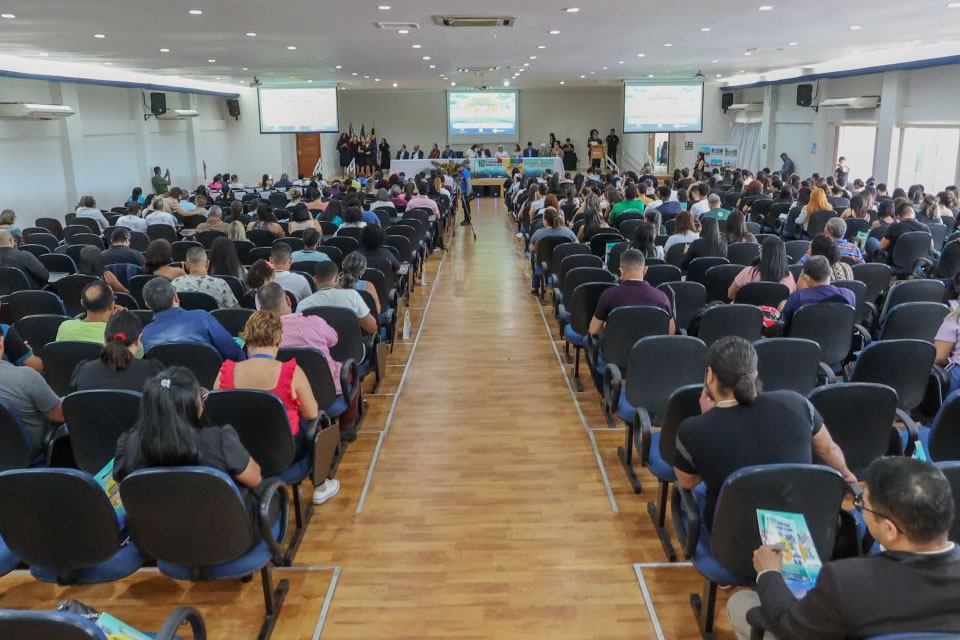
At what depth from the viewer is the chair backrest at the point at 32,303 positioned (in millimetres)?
5977

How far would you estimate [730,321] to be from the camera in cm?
505

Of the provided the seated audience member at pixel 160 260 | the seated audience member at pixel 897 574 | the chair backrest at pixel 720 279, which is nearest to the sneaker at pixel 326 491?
the seated audience member at pixel 160 260

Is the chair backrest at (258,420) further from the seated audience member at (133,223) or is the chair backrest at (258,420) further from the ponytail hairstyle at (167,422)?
the seated audience member at (133,223)

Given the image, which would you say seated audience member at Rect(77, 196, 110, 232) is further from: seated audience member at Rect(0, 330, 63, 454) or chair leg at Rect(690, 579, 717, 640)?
chair leg at Rect(690, 579, 717, 640)

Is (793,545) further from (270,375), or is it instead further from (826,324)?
(826,324)

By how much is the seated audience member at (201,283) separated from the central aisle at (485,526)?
1620 mm

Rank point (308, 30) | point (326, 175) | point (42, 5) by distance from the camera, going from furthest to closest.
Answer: point (326, 175), point (308, 30), point (42, 5)

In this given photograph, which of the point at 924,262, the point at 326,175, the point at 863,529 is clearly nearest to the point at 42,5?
the point at 863,529

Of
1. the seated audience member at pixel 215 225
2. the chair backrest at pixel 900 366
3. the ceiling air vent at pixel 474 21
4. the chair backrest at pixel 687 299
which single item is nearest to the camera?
the chair backrest at pixel 900 366

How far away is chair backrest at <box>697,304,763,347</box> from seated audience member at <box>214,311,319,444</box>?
9.01 ft

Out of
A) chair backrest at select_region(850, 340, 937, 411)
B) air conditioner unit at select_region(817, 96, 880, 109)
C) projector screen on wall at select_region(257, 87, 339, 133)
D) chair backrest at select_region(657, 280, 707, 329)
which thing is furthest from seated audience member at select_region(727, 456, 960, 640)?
projector screen on wall at select_region(257, 87, 339, 133)

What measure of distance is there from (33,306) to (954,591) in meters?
6.44

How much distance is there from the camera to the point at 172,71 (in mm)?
17578

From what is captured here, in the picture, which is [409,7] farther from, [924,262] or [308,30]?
[924,262]
